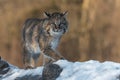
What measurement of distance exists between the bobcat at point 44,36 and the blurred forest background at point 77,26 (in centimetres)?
1534

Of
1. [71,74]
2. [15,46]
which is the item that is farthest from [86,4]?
[71,74]

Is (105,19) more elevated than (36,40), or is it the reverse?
(36,40)

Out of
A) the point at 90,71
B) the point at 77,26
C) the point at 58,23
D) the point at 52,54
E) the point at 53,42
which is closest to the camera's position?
the point at 90,71

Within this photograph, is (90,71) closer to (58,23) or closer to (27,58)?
(58,23)

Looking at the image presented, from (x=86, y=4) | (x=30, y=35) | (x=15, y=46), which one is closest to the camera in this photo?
(x=30, y=35)

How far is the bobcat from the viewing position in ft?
35.7

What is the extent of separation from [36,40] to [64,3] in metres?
18.3

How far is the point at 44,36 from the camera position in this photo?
36.9 ft

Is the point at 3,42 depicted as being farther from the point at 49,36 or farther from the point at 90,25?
the point at 49,36

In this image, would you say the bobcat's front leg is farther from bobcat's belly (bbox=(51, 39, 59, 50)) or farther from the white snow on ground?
the white snow on ground

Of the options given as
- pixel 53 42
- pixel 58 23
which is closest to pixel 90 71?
pixel 58 23

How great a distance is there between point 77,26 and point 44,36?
18.3 metres

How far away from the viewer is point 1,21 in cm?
2855

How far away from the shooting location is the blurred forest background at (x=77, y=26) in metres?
28.3
